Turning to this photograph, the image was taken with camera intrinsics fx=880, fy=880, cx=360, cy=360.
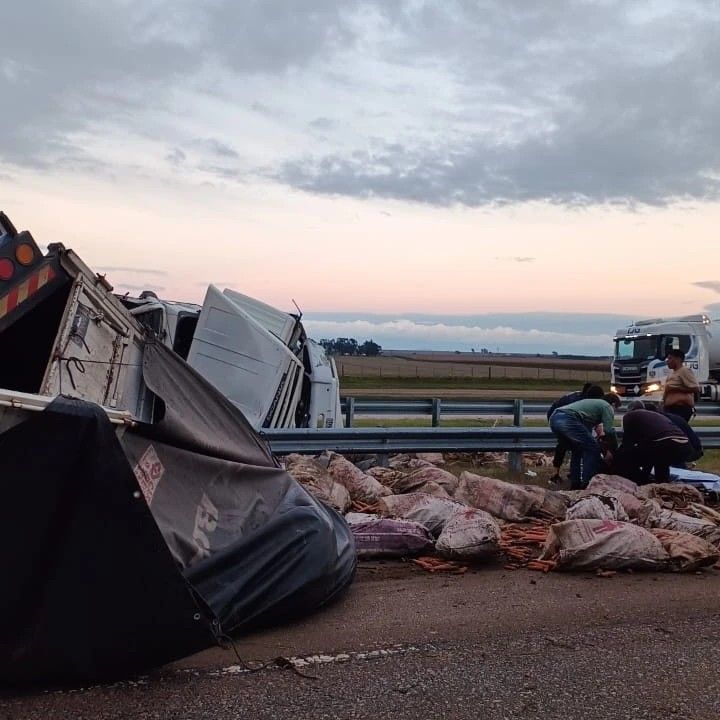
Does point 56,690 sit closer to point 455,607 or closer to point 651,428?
point 455,607

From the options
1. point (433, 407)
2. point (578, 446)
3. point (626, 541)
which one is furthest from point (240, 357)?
point (433, 407)

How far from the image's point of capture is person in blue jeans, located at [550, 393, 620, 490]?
9.66m

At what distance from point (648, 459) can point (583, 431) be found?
776 mm

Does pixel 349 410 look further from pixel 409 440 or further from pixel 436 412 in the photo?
pixel 409 440

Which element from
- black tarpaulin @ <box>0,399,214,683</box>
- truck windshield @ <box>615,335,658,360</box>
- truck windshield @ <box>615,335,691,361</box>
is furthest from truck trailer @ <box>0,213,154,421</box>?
truck windshield @ <box>615,335,658,360</box>

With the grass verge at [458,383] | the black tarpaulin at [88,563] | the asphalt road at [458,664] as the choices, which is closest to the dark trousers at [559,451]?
the asphalt road at [458,664]

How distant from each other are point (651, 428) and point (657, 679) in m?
5.56

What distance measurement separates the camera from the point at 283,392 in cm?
991

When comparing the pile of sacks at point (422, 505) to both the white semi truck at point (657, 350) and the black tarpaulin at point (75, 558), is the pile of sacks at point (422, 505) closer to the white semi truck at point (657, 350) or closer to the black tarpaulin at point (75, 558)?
the black tarpaulin at point (75, 558)

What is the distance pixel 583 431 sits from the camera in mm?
9742

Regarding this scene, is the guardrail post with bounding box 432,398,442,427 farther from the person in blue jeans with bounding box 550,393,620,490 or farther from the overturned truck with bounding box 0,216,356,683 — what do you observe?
Result: the overturned truck with bounding box 0,216,356,683

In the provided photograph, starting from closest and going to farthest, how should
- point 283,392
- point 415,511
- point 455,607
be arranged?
point 455,607
point 415,511
point 283,392

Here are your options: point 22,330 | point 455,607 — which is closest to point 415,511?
point 455,607

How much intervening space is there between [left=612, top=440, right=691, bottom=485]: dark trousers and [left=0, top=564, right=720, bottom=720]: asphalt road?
380cm
